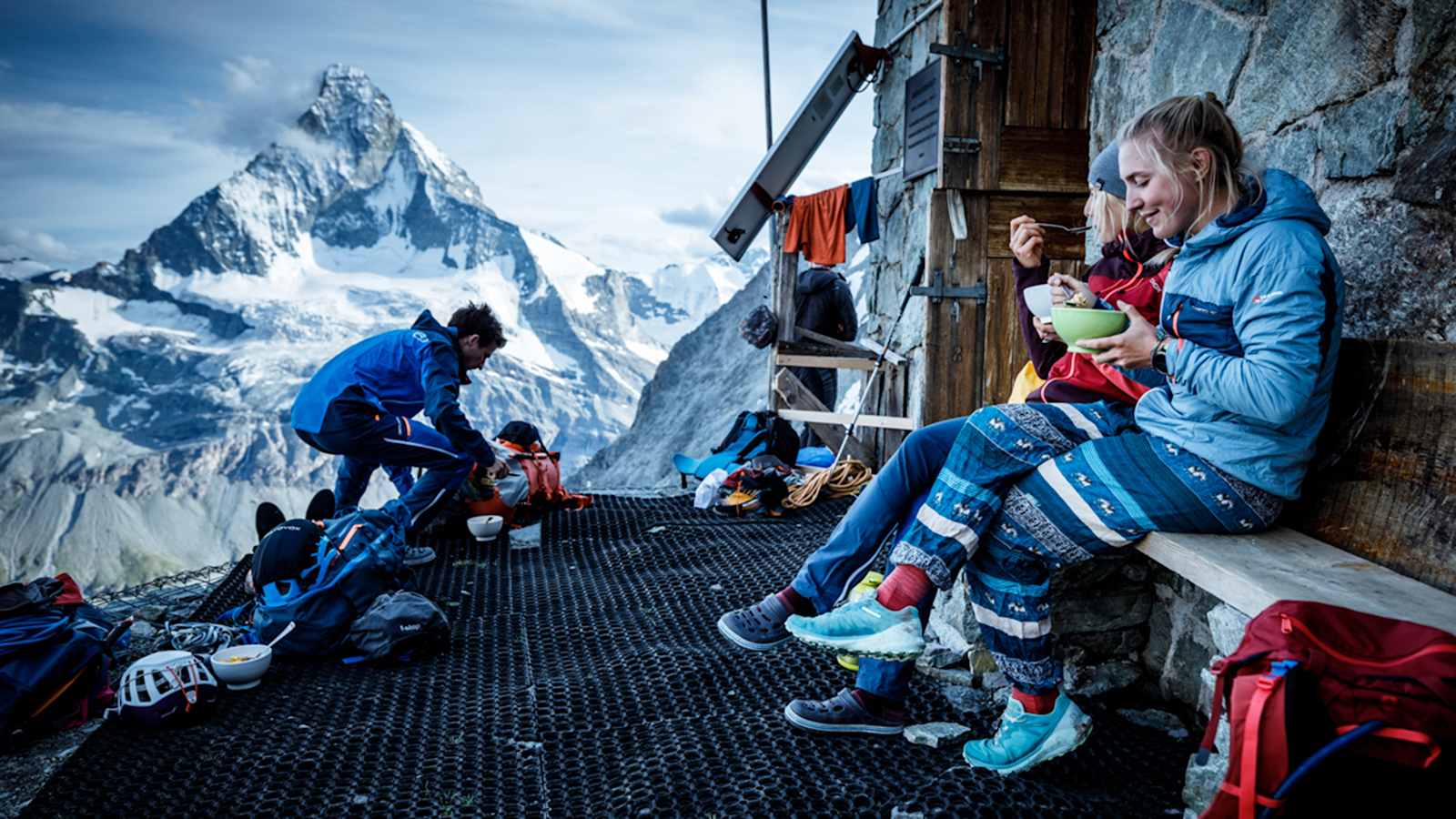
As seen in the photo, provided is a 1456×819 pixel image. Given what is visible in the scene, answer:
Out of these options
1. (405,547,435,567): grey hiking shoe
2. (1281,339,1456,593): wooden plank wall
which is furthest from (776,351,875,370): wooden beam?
(1281,339,1456,593): wooden plank wall

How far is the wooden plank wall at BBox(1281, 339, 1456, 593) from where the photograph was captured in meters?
1.86

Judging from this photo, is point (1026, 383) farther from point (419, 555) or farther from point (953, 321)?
point (419, 555)

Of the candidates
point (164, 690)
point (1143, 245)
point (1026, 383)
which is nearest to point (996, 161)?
point (1026, 383)

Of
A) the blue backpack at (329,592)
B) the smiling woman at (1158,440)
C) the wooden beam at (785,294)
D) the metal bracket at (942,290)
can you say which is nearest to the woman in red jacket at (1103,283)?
the smiling woman at (1158,440)

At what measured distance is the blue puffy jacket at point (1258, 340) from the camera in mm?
1788

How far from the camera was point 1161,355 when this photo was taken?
2.04 metres

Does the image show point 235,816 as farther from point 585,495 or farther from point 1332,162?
point 585,495

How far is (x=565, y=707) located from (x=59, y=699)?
1591mm

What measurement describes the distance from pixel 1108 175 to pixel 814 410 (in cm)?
568

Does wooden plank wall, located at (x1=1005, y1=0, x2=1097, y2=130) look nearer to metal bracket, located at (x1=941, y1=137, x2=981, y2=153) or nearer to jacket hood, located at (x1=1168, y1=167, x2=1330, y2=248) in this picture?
metal bracket, located at (x1=941, y1=137, x2=981, y2=153)

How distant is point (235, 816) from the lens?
7.20ft

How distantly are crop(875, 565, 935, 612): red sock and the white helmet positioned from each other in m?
2.24

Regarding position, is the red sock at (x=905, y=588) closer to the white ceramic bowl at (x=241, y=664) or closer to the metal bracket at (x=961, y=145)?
the white ceramic bowl at (x=241, y=664)

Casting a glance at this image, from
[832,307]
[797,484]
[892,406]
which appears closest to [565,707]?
[797,484]
